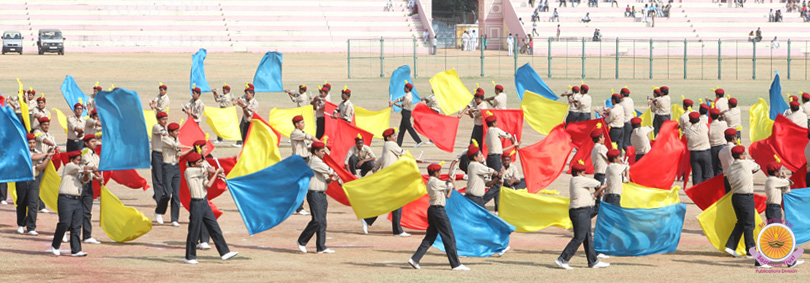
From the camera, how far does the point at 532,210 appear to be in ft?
42.6

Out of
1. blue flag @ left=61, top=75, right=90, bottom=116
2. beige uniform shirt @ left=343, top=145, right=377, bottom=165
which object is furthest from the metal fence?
beige uniform shirt @ left=343, top=145, right=377, bottom=165

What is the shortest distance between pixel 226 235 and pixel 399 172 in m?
2.89

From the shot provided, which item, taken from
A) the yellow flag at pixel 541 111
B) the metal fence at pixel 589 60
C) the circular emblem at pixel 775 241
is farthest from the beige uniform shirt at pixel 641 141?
the metal fence at pixel 589 60

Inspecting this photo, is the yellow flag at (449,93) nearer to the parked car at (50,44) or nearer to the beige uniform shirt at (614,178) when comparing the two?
the beige uniform shirt at (614,178)

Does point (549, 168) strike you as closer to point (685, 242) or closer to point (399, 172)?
point (685, 242)

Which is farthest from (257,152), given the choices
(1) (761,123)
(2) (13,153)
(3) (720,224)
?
(1) (761,123)

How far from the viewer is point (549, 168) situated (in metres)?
16.5

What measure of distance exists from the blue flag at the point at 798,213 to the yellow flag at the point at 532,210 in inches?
98.8

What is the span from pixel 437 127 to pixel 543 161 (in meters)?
4.75

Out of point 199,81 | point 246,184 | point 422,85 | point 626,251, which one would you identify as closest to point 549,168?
point 626,251

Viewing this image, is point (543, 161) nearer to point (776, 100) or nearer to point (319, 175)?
point (319, 175)

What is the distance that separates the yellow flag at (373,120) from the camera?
A: 21.8m

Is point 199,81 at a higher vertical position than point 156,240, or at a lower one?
higher

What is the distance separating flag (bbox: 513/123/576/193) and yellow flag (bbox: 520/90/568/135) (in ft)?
16.1
